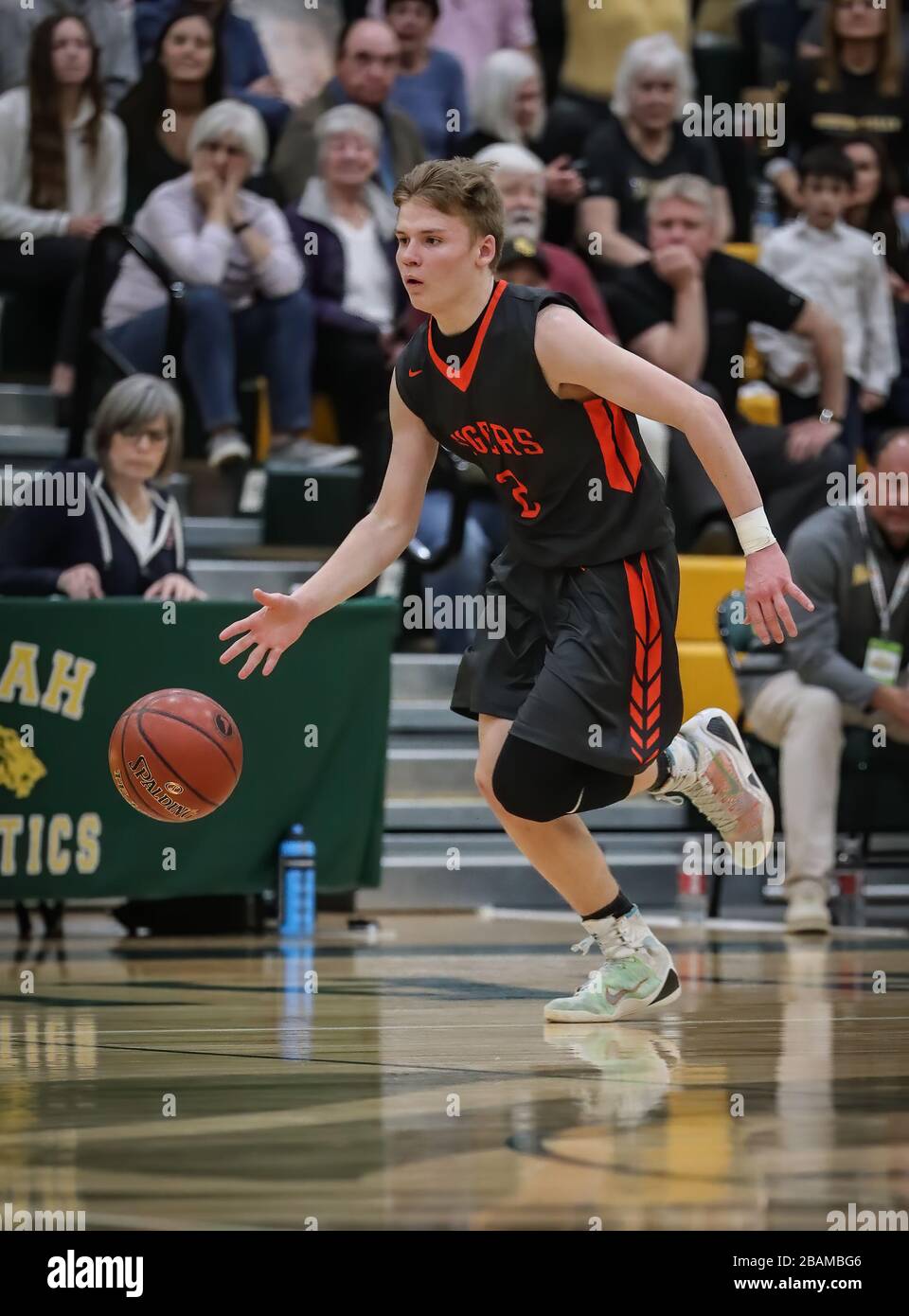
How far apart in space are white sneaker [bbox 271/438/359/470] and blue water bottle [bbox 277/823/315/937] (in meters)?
2.43

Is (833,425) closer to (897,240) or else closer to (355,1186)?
(897,240)

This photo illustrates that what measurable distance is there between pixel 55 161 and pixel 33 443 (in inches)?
50.1

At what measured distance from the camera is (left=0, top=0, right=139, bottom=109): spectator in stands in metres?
9.31

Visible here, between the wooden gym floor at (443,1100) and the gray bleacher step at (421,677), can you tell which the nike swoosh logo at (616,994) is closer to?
the wooden gym floor at (443,1100)

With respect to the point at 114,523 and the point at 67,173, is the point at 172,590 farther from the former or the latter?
the point at 67,173

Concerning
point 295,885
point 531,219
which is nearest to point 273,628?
point 295,885

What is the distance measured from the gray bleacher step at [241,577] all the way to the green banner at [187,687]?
146 centimetres

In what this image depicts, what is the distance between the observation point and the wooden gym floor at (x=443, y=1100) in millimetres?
2402

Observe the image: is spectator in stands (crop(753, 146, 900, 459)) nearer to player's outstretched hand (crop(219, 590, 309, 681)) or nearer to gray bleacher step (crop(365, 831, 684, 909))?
gray bleacher step (crop(365, 831, 684, 909))

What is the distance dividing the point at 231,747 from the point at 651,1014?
4.15 ft

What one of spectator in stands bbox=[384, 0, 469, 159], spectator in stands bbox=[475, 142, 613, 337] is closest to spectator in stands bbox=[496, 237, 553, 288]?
spectator in stands bbox=[475, 142, 613, 337]

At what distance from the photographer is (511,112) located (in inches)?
396

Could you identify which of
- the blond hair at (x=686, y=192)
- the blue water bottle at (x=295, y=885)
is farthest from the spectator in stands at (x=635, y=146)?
the blue water bottle at (x=295, y=885)

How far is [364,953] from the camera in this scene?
6418mm
